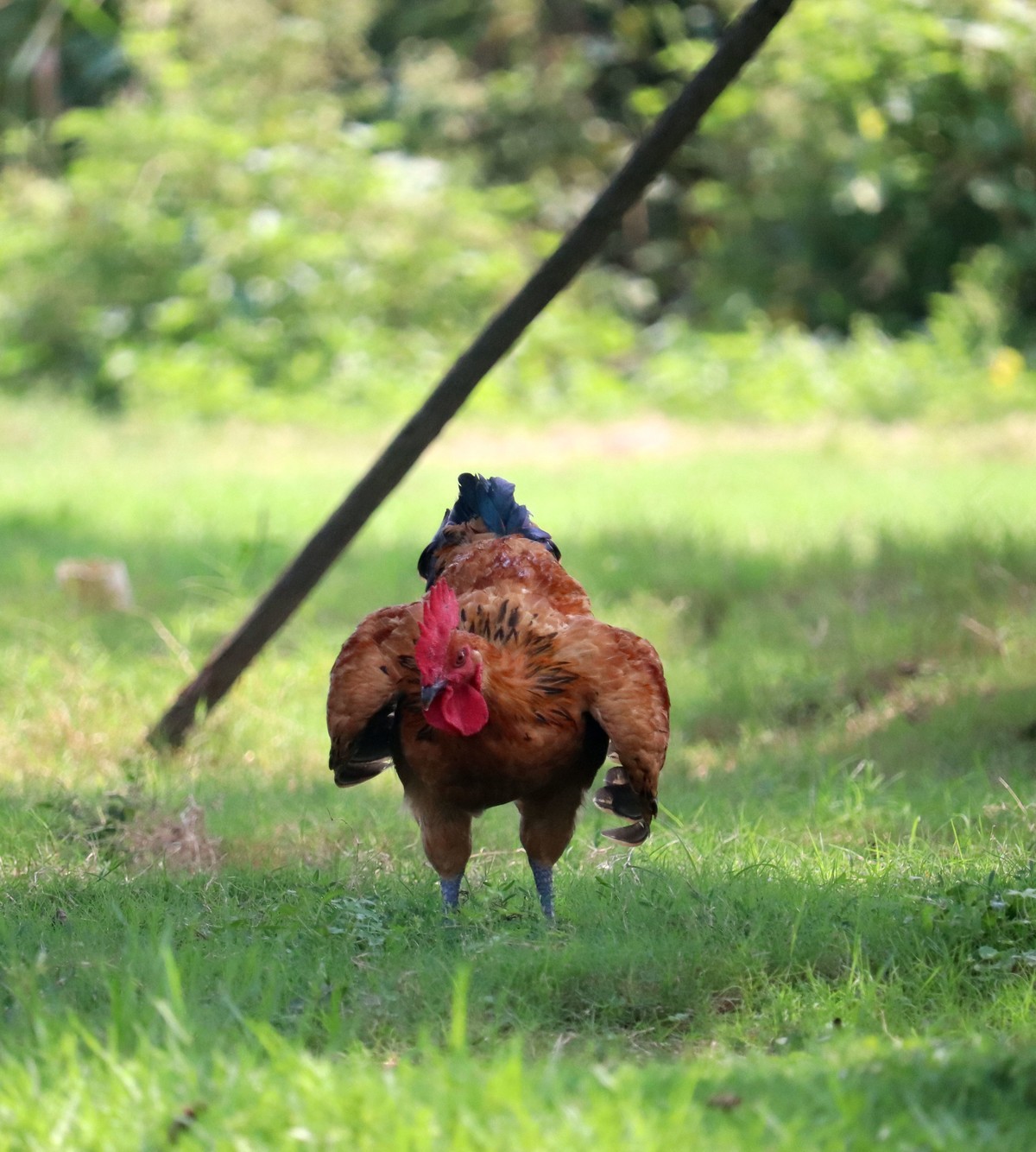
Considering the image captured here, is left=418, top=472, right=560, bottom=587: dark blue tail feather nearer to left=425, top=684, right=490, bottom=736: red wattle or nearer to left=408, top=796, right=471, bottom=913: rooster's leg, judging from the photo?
left=408, top=796, right=471, bottom=913: rooster's leg

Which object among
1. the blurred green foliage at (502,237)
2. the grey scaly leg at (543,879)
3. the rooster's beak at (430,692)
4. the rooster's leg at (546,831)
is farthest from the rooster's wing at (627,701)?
the blurred green foliage at (502,237)

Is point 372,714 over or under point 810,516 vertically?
over

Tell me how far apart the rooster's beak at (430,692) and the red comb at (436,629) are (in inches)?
1.3


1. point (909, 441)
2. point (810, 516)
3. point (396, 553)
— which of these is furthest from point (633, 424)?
point (396, 553)

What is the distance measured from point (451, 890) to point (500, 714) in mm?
647

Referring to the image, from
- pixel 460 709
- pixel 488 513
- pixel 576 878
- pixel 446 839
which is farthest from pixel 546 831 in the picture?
pixel 488 513

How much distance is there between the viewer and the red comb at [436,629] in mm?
3943

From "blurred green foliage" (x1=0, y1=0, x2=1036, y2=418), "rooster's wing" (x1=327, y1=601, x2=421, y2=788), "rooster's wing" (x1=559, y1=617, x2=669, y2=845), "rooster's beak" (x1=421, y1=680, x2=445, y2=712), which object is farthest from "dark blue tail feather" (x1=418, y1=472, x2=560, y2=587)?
"blurred green foliage" (x1=0, y1=0, x2=1036, y2=418)

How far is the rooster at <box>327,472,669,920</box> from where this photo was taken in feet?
13.3

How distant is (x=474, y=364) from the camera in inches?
221

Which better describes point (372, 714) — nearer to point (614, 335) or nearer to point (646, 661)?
point (646, 661)

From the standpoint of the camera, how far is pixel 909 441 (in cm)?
1324

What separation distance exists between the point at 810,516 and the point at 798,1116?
301 inches

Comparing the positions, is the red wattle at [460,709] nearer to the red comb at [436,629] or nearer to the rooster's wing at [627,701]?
the red comb at [436,629]
